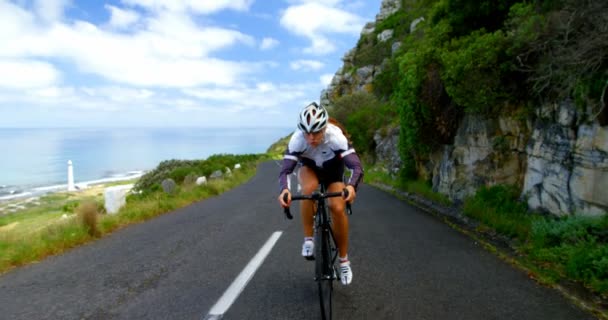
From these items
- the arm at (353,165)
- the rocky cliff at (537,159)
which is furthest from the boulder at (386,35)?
the arm at (353,165)

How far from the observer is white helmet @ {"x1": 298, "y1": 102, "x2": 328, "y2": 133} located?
3963mm

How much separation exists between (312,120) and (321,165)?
2.27 feet

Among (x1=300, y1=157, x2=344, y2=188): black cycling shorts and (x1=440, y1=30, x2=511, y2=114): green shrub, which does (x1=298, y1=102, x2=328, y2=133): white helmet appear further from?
(x1=440, y1=30, x2=511, y2=114): green shrub

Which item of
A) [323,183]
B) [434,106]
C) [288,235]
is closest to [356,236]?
[288,235]

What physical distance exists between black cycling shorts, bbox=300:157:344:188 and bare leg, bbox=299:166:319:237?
0.18 ft

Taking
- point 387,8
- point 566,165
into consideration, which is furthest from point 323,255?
point 387,8

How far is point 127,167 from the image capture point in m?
83.6

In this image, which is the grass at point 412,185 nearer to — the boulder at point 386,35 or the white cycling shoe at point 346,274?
the white cycling shoe at point 346,274

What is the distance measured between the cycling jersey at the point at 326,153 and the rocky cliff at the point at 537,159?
13.0 ft

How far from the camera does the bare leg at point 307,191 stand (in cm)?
419

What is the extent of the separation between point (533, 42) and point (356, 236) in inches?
192

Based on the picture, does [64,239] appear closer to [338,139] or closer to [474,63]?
[338,139]

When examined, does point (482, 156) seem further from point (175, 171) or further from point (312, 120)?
point (175, 171)

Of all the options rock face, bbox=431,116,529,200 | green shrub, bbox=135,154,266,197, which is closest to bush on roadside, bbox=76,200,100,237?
rock face, bbox=431,116,529,200
